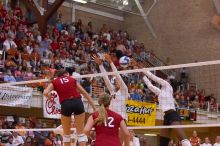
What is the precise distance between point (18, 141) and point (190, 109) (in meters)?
9.87

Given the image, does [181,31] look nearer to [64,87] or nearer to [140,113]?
[140,113]

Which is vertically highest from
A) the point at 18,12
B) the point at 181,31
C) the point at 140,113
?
the point at 18,12

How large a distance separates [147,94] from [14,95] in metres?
7.10

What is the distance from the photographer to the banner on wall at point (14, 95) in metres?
16.7

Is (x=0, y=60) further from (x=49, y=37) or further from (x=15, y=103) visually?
(x=49, y=37)

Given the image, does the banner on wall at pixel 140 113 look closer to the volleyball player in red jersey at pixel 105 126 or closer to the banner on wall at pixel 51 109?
the banner on wall at pixel 51 109

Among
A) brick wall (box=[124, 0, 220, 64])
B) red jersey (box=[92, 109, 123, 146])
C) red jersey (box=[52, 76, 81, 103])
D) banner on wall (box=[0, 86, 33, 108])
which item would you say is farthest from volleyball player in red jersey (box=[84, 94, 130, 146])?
brick wall (box=[124, 0, 220, 64])

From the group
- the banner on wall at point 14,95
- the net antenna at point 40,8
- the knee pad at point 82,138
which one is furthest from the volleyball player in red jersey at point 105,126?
the net antenna at point 40,8

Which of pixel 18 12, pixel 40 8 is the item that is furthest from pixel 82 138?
pixel 40 8

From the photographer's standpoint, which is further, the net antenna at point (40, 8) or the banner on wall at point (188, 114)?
the net antenna at point (40, 8)

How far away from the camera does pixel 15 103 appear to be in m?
16.9

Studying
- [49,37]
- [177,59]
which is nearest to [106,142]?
[49,37]

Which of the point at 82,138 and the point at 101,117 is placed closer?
the point at 101,117

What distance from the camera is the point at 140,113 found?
18.2 m
